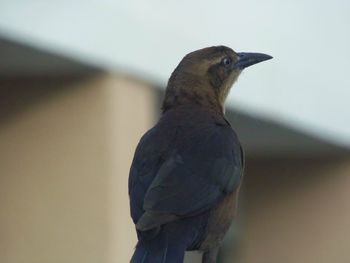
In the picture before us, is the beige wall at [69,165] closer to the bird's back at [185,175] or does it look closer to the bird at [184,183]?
the bird at [184,183]

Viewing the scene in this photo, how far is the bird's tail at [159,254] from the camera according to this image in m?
4.52

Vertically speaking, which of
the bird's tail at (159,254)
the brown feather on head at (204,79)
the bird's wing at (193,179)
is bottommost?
the bird's tail at (159,254)

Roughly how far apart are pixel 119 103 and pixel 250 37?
1.84 meters

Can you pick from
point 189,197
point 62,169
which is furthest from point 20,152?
point 189,197

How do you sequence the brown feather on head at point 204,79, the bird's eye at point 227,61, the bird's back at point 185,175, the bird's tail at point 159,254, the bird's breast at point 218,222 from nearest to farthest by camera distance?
the bird's tail at point 159,254, the bird's back at point 185,175, the bird's breast at point 218,222, the brown feather on head at point 204,79, the bird's eye at point 227,61

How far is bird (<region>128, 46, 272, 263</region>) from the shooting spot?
15.1 ft

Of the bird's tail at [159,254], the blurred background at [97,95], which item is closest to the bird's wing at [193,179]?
the bird's tail at [159,254]

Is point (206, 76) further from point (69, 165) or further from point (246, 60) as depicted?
point (69, 165)

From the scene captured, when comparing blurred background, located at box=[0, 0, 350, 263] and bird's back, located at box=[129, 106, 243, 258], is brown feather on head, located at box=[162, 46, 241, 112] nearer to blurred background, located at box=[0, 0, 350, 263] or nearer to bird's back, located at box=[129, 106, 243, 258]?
bird's back, located at box=[129, 106, 243, 258]

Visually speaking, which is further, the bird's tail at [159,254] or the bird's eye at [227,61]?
the bird's eye at [227,61]

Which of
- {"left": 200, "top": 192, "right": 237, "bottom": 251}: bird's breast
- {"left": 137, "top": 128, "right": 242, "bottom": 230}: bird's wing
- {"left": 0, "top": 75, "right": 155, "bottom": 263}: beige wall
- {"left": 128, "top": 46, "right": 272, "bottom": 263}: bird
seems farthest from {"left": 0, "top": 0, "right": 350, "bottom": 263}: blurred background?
{"left": 200, "top": 192, "right": 237, "bottom": 251}: bird's breast

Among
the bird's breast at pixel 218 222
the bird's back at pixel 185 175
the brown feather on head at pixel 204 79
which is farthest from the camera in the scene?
the brown feather on head at pixel 204 79

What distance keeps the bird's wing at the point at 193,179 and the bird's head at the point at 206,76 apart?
0.34m

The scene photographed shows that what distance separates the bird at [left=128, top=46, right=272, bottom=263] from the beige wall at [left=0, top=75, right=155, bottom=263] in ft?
15.7
